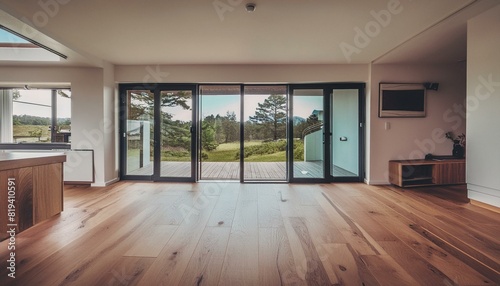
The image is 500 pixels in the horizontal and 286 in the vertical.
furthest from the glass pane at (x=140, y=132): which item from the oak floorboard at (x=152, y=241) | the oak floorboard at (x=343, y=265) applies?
the oak floorboard at (x=343, y=265)

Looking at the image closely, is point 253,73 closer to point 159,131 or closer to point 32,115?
point 159,131

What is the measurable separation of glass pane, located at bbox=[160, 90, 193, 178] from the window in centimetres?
203

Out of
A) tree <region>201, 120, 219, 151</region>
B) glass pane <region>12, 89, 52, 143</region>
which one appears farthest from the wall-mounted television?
glass pane <region>12, 89, 52, 143</region>

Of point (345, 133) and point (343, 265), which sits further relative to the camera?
point (345, 133)

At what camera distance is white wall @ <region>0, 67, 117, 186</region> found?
4.56 metres

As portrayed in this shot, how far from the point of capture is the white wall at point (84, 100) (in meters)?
4.56

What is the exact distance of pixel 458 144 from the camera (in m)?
4.72

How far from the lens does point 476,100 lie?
311cm

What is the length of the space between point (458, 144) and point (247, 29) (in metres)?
4.79

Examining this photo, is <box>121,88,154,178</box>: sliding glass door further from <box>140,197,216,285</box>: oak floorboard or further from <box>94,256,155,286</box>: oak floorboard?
<box>94,256,155,286</box>: oak floorboard

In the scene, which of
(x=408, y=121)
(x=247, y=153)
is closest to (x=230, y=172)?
(x=247, y=153)

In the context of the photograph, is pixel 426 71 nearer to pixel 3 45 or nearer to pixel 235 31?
pixel 235 31

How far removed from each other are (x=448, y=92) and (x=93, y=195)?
7015 millimetres

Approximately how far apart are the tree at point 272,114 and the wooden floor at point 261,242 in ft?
5.94
